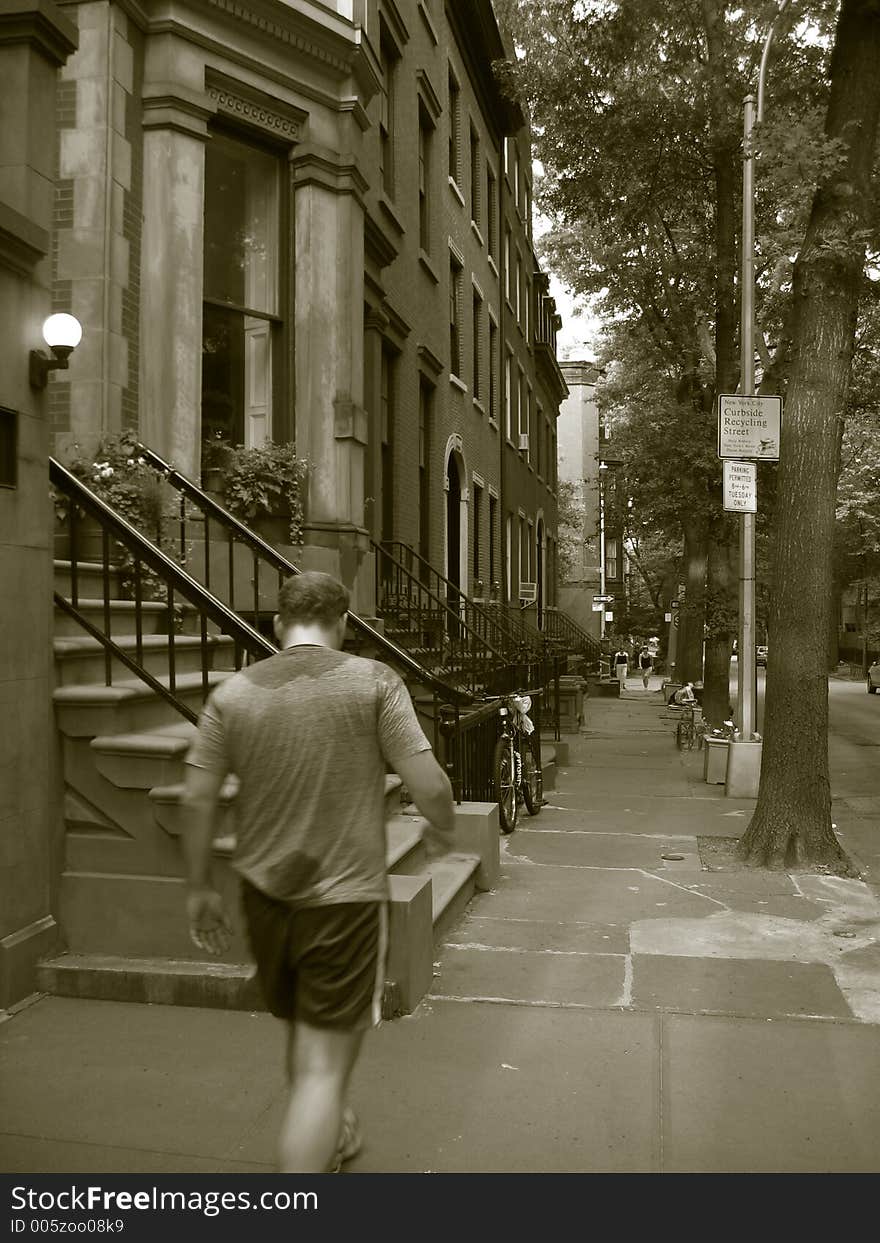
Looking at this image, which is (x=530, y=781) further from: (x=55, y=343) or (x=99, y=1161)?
(x=99, y=1161)

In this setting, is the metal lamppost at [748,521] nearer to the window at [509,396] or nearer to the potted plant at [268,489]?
the potted plant at [268,489]

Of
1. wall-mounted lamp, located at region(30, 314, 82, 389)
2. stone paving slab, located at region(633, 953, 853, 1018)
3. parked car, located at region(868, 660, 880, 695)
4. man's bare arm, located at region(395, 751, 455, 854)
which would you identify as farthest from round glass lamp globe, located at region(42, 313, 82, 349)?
parked car, located at region(868, 660, 880, 695)

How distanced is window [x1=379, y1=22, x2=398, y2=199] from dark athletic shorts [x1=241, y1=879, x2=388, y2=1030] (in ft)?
43.4

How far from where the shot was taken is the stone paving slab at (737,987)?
5.58 m

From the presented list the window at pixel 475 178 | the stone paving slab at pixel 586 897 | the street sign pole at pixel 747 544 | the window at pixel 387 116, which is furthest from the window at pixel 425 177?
the stone paving slab at pixel 586 897

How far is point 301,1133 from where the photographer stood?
122 inches

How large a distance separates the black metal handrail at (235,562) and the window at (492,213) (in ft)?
51.9

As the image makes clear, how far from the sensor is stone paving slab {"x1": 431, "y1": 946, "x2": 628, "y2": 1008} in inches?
226

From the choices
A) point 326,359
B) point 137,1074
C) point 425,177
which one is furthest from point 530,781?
point 425,177

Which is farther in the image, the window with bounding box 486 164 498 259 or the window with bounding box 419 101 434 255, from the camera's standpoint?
the window with bounding box 486 164 498 259

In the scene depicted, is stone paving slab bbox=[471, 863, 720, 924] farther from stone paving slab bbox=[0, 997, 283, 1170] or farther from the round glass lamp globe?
the round glass lamp globe

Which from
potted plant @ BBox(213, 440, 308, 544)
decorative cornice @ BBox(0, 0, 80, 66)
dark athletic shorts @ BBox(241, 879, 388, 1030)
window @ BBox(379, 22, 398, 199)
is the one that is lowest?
dark athletic shorts @ BBox(241, 879, 388, 1030)

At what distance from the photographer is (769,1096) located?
4469mm

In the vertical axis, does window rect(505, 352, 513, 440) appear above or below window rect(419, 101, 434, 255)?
below
